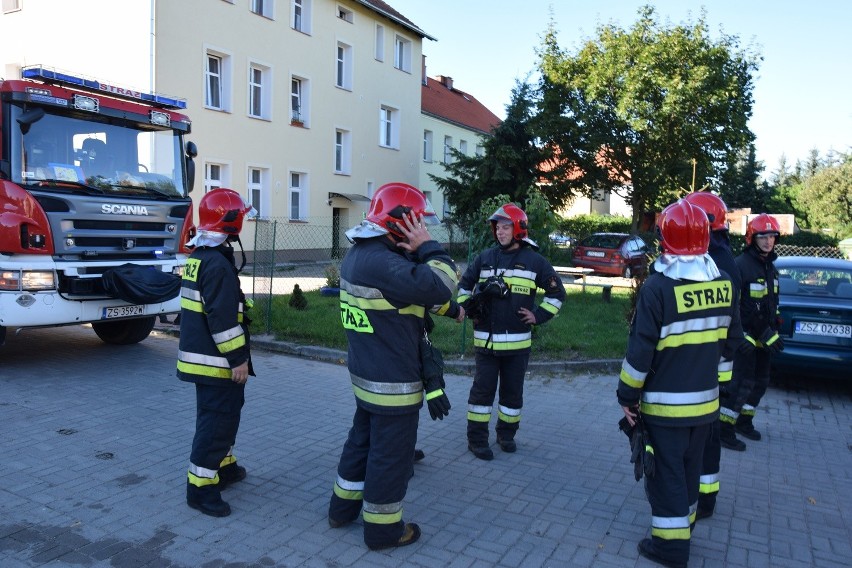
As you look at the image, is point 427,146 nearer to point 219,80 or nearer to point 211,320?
point 219,80

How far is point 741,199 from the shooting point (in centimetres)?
4894

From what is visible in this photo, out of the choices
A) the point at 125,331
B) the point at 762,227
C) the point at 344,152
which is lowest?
the point at 125,331

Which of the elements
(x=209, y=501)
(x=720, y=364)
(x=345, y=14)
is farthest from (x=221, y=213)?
(x=345, y=14)

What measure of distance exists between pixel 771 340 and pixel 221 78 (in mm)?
20036

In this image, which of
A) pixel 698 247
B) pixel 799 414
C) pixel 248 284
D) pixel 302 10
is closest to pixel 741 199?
pixel 302 10

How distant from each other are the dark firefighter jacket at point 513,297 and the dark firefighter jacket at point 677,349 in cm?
175

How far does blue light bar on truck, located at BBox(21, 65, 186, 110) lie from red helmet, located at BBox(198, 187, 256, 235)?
4.49 m

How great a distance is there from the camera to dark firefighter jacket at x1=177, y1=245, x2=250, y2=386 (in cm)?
409

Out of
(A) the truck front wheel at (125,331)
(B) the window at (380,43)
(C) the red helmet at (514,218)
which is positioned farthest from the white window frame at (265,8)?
(C) the red helmet at (514,218)

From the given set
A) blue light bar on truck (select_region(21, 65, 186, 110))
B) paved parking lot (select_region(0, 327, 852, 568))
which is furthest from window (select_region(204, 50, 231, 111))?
paved parking lot (select_region(0, 327, 852, 568))

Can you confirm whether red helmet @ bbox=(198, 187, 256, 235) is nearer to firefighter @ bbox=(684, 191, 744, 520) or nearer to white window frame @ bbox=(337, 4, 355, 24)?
firefighter @ bbox=(684, 191, 744, 520)

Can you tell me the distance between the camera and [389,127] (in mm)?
30594

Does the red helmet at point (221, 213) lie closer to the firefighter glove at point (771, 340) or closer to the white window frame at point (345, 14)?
the firefighter glove at point (771, 340)

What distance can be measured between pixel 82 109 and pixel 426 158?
1096 inches
